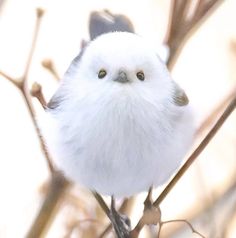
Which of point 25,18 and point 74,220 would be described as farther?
point 25,18

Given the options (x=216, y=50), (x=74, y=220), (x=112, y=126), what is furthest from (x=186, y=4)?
(x=216, y=50)

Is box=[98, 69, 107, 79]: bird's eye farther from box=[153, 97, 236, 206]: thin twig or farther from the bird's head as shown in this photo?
box=[153, 97, 236, 206]: thin twig

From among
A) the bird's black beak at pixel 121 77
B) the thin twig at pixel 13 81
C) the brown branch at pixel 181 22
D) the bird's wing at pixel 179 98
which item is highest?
the brown branch at pixel 181 22

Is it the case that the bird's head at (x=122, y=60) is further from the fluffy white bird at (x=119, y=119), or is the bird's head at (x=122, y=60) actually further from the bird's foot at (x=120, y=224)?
the bird's foot at (x=120, y=224)

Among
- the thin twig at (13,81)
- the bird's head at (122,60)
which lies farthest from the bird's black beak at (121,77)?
the thin twig at (13,81)

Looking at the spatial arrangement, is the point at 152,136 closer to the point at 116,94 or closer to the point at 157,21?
the point at 116,94

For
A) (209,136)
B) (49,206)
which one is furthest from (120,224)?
(209,136)

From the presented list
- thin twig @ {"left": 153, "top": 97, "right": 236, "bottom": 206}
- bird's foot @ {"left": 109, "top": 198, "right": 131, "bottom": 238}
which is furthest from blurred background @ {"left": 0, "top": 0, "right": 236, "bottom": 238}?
thin twig @ {"left": 153, "top": 97, "right": 236, "bottom": 206}
